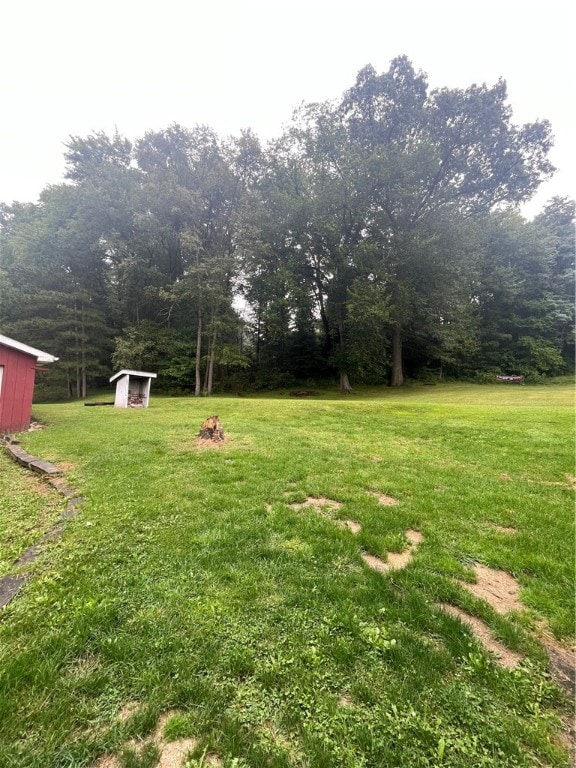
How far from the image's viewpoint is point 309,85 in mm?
22688

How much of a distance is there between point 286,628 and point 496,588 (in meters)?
1.91

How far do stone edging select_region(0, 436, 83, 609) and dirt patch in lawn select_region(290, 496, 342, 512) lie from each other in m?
2.81

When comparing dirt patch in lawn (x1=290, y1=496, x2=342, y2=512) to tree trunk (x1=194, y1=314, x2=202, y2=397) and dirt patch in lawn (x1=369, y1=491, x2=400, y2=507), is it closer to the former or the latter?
dirt patch in lawn (x1=369, y1=491, x2=400, y2=507)

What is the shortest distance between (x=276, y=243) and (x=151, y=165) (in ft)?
42.7

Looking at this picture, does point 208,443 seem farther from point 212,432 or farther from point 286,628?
point 286,628

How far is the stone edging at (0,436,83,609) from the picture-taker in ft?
8.77

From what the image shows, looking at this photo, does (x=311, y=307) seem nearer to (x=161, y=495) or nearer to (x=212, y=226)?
(x=212, y=226)

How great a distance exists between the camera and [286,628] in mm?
2240

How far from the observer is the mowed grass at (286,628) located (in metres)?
1.57

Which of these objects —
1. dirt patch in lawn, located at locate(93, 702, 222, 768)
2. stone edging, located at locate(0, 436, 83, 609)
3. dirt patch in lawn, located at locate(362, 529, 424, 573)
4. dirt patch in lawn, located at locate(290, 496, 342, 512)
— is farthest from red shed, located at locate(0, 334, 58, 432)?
dirt patch in lawn, located at locate(362, 529, 424, 573)

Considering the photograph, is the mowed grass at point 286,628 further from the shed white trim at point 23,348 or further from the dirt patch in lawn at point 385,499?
the shed white trim at point 23,348

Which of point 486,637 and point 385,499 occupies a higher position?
point 385,499

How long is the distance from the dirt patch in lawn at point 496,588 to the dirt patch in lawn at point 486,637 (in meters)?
0.25

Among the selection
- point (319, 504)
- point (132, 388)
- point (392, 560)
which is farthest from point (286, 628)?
point (132, 388)
